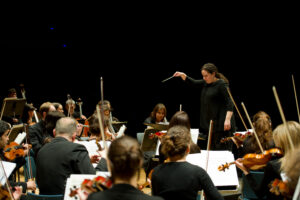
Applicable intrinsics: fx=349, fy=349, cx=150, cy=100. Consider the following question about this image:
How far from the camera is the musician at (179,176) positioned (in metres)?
2.09

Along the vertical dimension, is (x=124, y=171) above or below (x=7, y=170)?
above

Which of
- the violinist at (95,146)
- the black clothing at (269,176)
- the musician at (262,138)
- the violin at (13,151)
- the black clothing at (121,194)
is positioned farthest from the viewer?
the musician at (262,138)

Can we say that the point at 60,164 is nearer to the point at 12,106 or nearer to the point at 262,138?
the point at 262,138

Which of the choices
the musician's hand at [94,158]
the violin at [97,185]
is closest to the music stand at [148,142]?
the musician's hand at [94,158]

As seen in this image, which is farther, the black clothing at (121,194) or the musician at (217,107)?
the musician at (217,107)

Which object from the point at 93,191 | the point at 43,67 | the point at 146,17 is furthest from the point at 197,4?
the point at 93,191

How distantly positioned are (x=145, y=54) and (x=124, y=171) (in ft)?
19.5

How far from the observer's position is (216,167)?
9.23ft

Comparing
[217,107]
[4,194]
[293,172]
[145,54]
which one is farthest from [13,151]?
[145,54]

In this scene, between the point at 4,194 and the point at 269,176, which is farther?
the point at 269,176

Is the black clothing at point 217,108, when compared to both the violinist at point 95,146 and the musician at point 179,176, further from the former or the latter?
the musician at point 179,176

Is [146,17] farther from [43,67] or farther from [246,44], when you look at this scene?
[43,67]

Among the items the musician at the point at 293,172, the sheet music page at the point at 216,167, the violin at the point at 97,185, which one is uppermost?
the musician at the point at 293,172

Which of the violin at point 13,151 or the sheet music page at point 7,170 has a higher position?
the sheet music page at point 7,170
